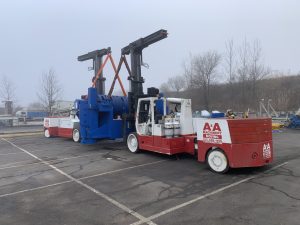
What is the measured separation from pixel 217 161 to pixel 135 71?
6.56 meters

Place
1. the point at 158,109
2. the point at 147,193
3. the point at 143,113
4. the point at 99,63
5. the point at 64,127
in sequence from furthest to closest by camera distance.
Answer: the point at 64,127 < the point at 99,63 < the point at 143,113 < the point at 158,109 < the point at 147,193

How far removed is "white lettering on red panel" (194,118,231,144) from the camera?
7723 mm


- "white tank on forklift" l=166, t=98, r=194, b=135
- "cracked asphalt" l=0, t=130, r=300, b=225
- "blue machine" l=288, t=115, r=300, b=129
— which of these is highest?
"white tank on forklift" l=166, t=98, r=194, b=135

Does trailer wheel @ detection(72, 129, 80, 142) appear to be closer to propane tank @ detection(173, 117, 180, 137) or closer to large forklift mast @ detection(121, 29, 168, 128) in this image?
large forklift mast @ detection(121, 29, 168, 128)

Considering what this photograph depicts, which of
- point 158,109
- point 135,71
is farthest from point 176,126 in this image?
point 135,71

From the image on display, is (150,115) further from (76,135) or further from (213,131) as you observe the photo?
(76,135)

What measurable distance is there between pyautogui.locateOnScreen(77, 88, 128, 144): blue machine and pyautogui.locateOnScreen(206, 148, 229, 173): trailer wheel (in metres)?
5.64

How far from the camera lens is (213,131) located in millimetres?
8078

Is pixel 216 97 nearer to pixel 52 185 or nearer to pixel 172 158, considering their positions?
pixel 172 158

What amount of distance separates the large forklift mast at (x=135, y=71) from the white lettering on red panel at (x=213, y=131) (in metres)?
4.53

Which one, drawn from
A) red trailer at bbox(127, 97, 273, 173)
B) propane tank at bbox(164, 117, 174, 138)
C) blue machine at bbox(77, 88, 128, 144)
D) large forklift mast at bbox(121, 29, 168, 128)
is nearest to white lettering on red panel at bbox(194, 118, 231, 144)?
red trailer at bbox(127, 97, 273, 173)

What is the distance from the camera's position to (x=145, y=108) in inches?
446

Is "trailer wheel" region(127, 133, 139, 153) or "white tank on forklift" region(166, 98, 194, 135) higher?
"white tank on forklift" region(166, 98, 194, 135)

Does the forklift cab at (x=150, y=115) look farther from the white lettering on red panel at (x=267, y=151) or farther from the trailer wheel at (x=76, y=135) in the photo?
the trailer wheel at (x=76, y=135)
